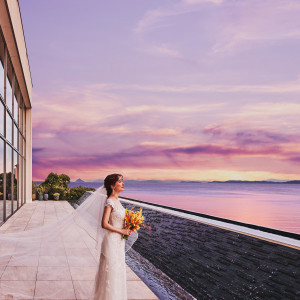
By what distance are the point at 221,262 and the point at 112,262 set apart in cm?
195

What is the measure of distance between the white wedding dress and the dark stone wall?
1.63m

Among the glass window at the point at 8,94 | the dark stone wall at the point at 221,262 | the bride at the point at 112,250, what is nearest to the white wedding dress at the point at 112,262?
the bride at the point at 112,250

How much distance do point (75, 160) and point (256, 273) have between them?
37.3 meters

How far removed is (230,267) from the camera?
560 cm

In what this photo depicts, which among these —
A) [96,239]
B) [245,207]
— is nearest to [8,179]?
[96,239]

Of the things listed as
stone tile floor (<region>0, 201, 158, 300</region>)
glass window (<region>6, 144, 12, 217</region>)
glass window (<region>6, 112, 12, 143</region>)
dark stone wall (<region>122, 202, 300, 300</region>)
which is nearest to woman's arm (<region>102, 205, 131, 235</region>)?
stone tile floor (<region>0, 201, 158, 300</region>)

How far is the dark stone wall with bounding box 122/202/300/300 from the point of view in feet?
15.0

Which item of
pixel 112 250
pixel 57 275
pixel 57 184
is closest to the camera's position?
pixel 112 250

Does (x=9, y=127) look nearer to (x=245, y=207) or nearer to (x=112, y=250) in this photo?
(x=112, y=250)

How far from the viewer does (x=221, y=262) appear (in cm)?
588

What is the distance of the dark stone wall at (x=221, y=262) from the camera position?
15.0 feet

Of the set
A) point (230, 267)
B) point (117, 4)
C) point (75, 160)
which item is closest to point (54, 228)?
point (230, 267)

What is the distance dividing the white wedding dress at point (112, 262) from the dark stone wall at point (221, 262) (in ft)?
5.34

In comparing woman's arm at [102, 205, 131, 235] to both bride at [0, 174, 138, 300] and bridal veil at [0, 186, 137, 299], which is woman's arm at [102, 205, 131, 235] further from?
bridal veil at [0, 186, 137, 299]
